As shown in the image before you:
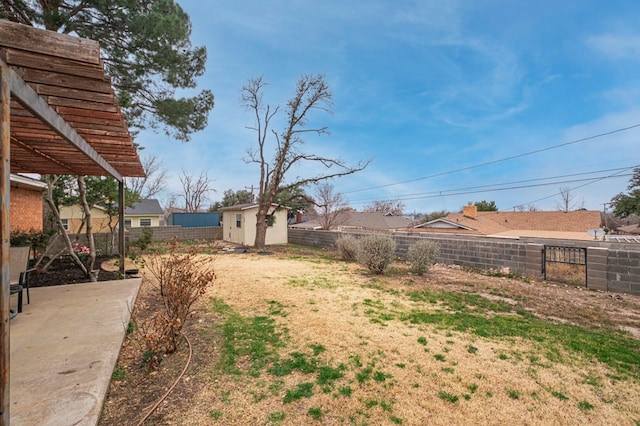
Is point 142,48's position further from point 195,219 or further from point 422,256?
point 195,219

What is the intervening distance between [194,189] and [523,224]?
114ft

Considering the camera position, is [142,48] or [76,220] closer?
[142,48]

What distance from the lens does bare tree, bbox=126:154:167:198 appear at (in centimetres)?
2873

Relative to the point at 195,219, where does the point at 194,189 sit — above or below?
above

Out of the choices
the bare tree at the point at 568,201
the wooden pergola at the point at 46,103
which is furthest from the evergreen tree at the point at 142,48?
the bare tree at the point at 568,201

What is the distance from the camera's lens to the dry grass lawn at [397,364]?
2268 mm

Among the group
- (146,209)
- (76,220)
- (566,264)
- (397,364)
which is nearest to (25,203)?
(397,364)

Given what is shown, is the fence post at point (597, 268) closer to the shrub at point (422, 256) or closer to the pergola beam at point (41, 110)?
the shrub at point (422, 256)

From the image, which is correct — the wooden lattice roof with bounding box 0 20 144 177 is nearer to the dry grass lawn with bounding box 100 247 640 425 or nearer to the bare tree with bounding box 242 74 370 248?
the dry grass lawn with bounding box 100 247 640 425

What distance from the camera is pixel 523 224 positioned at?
27.3 m

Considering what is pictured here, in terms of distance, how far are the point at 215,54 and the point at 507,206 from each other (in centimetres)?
4489

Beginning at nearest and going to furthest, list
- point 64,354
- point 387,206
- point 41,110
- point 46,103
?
1. point 41,110
2. point 46,103
3. point 64,354
4. point 387,206

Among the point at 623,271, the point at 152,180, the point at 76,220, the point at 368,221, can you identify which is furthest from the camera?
the point at 368,221

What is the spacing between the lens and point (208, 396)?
2.46 metres
